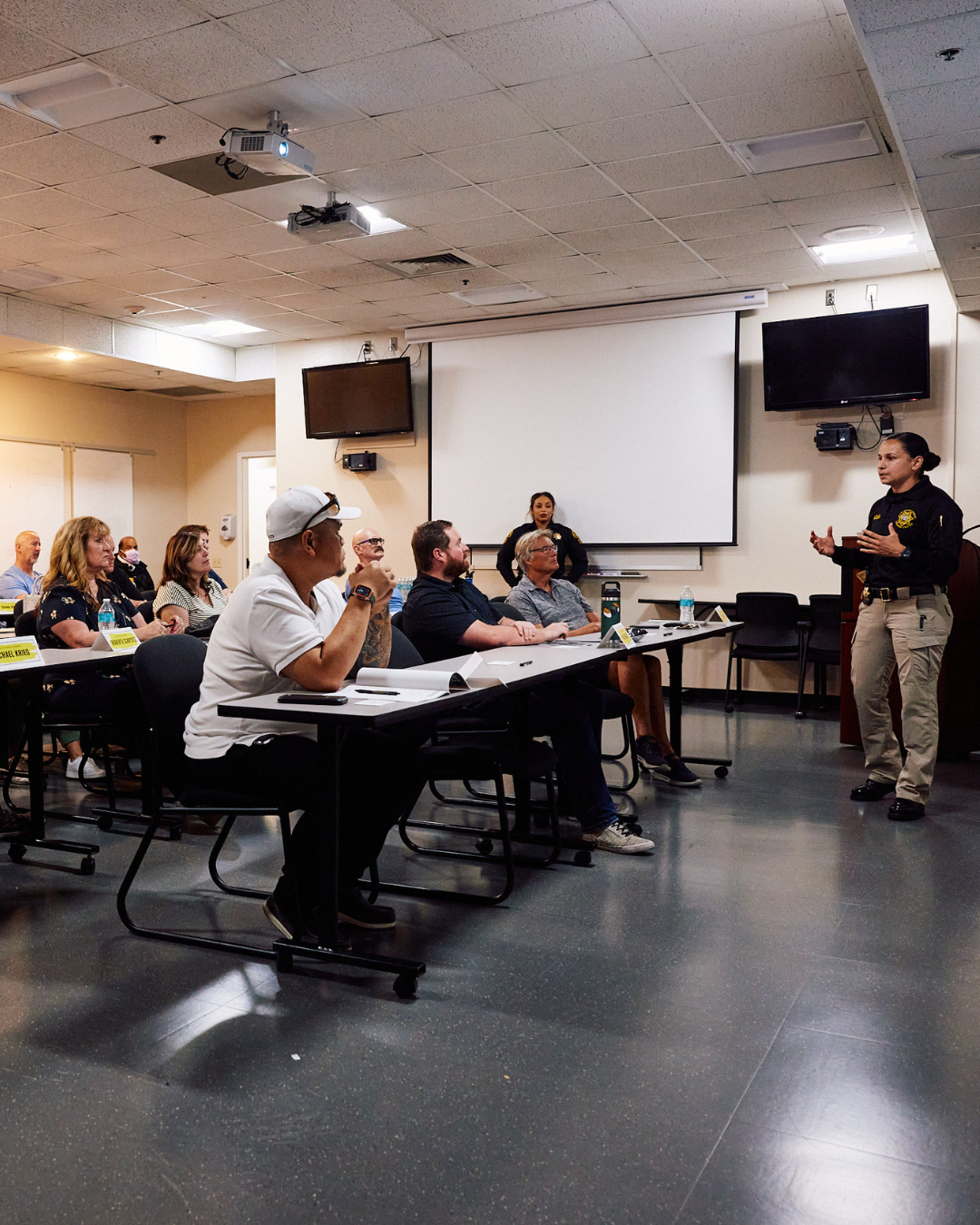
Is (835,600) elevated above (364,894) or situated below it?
above

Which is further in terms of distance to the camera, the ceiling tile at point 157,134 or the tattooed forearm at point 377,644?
the ceiling tile at point 157,134

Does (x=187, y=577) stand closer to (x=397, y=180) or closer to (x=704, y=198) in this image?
(x=397, y=180)

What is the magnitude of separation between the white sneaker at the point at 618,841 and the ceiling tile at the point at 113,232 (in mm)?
4504

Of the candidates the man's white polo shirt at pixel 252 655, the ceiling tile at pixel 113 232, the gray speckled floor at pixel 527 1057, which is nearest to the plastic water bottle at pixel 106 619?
the gray speckled floor at pixel 527 1057

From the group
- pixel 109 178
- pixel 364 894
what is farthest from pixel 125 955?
pixel 109 178

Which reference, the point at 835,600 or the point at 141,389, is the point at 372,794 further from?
the point at 141,389

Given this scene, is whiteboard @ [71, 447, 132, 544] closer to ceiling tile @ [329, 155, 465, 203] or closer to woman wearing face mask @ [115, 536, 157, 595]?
woman wearing face mask @ [115, 536, 157, 595]

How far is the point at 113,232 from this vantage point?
605 centimetres

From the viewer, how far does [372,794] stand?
2605mm

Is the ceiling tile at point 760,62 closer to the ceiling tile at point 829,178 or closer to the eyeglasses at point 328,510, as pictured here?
the ceiling tile at point 829,178

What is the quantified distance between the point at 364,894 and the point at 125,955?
75 cm

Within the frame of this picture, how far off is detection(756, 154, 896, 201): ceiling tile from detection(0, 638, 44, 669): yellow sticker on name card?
4.10 metres

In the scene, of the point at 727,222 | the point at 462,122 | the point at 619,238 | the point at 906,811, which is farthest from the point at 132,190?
the point at 906,811

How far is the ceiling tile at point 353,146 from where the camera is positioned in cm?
459
